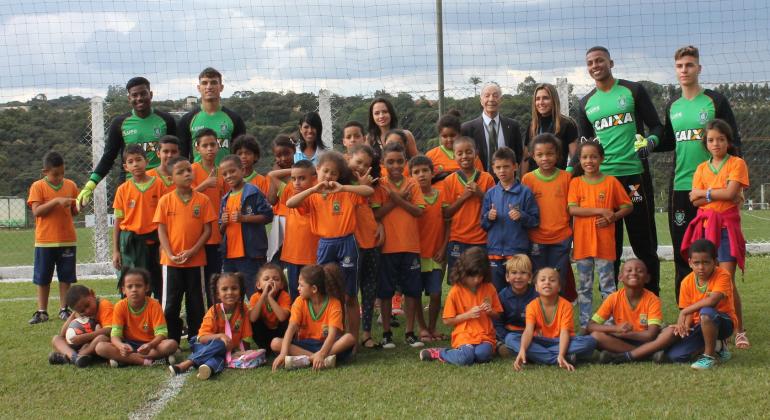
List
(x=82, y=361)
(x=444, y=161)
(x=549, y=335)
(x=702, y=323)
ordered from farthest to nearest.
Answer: (x=444, y=161), (x=82, y=361), (x=549, y=335), (x=702, y=323)

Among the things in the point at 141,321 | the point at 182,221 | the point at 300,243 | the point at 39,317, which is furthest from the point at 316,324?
the point at 39,317

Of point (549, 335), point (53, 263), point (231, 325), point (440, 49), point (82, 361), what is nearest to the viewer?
point (549, 335)

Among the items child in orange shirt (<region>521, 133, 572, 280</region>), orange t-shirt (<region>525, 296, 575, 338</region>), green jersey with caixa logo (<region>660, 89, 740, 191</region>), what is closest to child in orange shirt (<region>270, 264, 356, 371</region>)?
orange t-shirt (<region>525, 296, 575, 338</region>)

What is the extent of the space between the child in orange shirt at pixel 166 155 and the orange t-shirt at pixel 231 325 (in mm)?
1351

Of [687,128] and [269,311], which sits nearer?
[269,311]

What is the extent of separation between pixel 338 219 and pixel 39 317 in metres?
3.46

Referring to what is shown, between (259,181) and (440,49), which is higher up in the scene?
(440,49)

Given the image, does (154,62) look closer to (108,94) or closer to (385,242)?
(108,94)

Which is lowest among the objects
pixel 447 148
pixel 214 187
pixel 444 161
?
pixel 214 187

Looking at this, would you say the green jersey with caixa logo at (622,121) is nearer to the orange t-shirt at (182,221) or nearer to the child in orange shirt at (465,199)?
the child in orange shirt at (465,199)

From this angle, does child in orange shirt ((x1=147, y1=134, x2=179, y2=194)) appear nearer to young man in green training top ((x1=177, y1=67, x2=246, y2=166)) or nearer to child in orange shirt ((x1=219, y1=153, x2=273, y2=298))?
young man in green training top ((x1=177, y1=67, x2=246, y2=166))

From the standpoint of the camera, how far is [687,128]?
20.7 feet

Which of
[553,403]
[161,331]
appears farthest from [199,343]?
[553,403]

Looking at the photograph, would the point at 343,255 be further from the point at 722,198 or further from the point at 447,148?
the point at 722,198
